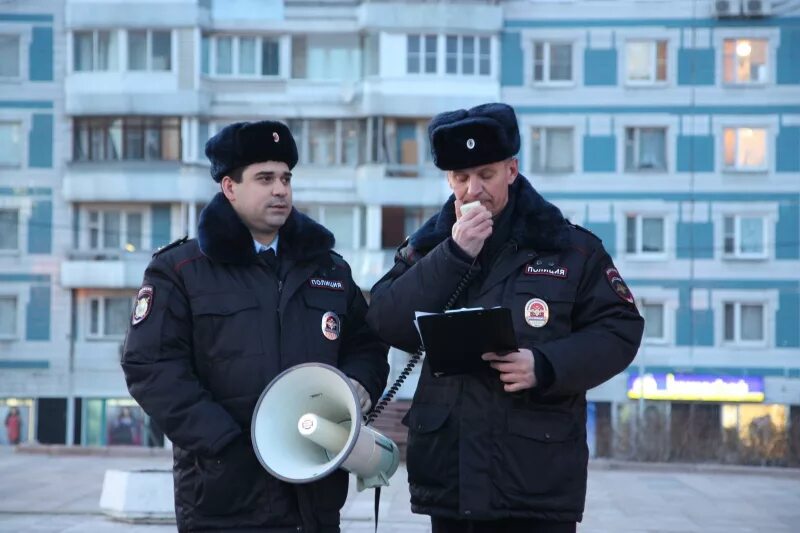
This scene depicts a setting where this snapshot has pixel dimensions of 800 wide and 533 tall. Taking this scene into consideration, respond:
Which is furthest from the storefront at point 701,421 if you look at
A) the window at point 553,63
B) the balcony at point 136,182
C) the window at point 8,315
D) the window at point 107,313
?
the window at point 8,315

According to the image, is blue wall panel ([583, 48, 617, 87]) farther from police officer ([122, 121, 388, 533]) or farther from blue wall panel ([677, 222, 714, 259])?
police officer ([122, 121, 388, 533])

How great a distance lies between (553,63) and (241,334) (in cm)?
3049

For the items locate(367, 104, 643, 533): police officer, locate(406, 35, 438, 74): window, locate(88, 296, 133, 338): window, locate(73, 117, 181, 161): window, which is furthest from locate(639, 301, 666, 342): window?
locate(367, 104, 643, 533): police officer

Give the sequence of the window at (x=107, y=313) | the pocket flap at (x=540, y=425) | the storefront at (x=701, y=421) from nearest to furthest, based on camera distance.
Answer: the pocket flap at (x=540, y=425) → the storefront at (x=701, y=421) → the window at (x=107, y=313)

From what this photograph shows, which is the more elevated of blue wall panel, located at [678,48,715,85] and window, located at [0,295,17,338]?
blue wall panel, located at [678,48,715,85]

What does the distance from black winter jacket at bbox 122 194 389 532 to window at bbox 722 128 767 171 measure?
3059cm

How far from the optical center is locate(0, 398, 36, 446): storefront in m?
34.5

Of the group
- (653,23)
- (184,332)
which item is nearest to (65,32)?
(653,23)

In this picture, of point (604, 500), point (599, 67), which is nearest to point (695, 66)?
point (599, 67)

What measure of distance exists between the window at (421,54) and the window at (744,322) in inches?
399

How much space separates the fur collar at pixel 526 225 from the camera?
473cm

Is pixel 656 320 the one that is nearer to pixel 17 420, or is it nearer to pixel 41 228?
pixel 41 228

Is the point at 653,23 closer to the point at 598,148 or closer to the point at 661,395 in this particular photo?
the point at 598,148

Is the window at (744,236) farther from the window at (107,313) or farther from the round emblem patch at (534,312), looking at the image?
the round emblem patch at (534,312)
